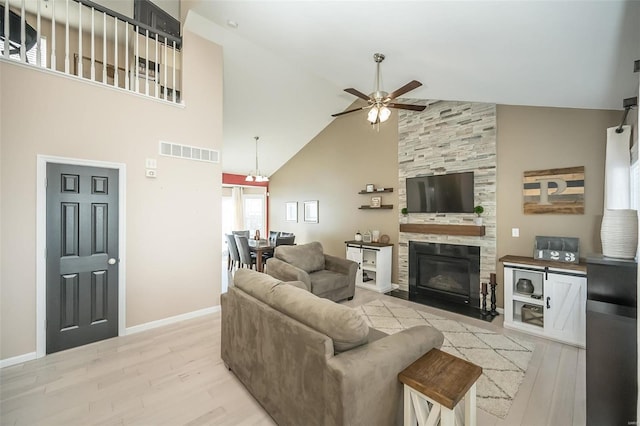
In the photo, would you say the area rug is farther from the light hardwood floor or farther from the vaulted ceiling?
the vaulted ceiling

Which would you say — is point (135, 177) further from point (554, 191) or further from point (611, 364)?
point (554, 191)

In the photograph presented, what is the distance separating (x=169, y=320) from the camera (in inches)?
138

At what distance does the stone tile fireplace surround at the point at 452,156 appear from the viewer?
4.08m

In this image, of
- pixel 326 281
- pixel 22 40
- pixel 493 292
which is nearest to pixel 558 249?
pixel 493 292

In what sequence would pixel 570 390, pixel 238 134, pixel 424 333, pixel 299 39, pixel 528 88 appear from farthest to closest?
pixel 238 134, pixel 299 39, pixel 528 88, pixel 570 390, pixel 424 333

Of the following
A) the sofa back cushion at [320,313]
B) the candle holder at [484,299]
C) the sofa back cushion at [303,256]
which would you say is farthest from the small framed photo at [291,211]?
the sofa back cushion at [320,313]

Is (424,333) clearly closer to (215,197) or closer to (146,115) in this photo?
(215,197)

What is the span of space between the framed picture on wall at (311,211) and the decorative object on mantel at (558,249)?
→ 4.57 meters

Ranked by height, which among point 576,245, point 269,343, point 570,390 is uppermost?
point 576,245

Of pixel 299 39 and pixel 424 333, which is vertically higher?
pixel 299 39

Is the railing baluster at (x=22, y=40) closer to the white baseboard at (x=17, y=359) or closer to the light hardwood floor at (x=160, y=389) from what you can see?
the white baseboard at (x=17, y=359)

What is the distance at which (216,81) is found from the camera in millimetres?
3996

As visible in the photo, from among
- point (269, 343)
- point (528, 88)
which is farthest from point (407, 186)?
point (269, 343)

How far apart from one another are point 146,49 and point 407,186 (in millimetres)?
4461
